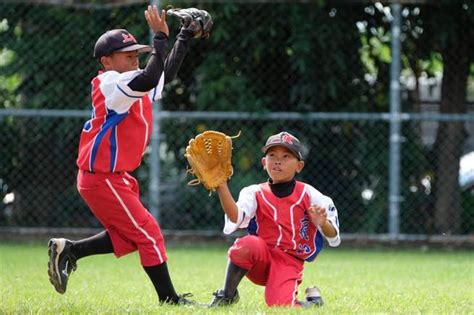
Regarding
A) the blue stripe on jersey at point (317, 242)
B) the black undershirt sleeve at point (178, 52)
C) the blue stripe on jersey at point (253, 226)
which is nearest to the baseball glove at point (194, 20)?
the black undershirt sleeve at point (178, 52)

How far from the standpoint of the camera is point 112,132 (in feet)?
18.5

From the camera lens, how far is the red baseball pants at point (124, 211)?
564 centimetres

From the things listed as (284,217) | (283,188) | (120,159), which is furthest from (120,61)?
(284,217)

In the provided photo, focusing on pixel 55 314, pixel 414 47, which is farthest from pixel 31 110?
pixel 55 314

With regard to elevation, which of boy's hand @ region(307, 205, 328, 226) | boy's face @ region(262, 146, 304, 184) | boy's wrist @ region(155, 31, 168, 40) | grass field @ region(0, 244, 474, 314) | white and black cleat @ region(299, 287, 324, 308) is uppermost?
boy's wrist @ region(155, 31, 168, 40)

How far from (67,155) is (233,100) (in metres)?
1.78

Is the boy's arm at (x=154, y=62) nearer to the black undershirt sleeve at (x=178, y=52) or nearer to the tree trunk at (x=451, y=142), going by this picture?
the black undershirt sleeve at (x=178, y=52)

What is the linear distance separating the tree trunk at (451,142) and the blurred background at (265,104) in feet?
0.04

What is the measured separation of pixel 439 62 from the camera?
10906 millimetres

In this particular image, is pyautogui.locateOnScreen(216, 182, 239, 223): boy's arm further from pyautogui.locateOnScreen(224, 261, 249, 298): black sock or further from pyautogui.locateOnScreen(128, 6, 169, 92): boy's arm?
pyautogui.locateOnScreen(128, 6, 169, 92): boy's arm

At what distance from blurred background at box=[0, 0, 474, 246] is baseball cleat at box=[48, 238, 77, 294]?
437cm

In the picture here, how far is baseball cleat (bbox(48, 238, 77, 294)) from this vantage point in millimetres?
5816

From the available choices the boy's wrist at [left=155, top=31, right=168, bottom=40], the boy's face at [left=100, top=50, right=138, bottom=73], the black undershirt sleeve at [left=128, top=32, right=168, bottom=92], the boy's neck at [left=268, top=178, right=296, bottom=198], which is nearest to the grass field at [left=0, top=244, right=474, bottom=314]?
the boy's neck at [left=268, top=178, right=296, bottom=198]

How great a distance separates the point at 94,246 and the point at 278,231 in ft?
3.49
